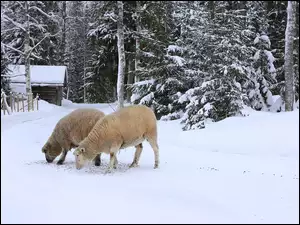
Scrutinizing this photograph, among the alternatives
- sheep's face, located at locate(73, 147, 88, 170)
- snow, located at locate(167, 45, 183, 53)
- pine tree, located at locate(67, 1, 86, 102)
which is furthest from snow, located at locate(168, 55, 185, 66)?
pine tree, located at locate(67, 1, 86, 102)

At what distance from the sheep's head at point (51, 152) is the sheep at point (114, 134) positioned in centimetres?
107

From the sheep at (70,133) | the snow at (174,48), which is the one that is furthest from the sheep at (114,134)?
the snow at (174,48)

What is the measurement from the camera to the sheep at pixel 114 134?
24.1ft

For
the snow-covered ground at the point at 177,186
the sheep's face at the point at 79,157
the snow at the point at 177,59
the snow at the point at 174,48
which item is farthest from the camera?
the snow at the point at 174,48

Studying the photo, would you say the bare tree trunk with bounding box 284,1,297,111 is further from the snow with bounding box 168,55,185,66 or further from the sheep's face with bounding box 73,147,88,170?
the sheep's face with bounding box 73,147,88,170

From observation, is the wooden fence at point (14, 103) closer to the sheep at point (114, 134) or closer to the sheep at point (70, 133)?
the sheep at point (70, 133)

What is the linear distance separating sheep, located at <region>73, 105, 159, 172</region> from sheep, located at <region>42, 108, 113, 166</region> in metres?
0.60

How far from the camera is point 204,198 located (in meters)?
5.67

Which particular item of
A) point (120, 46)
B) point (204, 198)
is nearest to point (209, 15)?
point (120, 46)

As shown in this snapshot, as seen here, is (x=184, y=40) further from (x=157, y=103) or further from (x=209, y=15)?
(x=157, y=103)

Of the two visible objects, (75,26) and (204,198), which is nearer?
(204,198)

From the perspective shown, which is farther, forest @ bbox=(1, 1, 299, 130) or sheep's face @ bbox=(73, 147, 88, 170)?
forest @ bbox=(1, 1, 299, 130)

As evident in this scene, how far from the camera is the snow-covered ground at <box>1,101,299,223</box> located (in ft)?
15.5

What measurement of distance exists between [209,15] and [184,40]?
1785 mm
